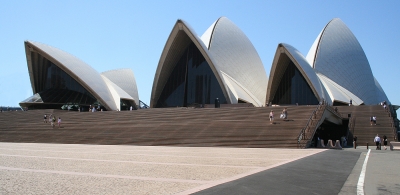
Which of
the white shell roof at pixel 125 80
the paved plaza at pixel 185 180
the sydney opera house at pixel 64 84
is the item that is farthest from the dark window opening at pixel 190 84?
the paved plaza at pixel 185 180

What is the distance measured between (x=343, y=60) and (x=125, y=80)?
83.6 feet

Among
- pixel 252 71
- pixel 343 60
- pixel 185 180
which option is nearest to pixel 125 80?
pixel 252 71

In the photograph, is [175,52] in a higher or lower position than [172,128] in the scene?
higher

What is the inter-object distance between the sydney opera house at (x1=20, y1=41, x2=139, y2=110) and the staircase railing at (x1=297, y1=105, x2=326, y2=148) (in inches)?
903

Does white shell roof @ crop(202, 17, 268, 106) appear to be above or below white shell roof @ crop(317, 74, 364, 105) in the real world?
above

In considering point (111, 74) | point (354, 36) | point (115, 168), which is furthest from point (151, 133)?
point (354, 36)

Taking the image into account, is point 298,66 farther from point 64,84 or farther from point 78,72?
point 64,84

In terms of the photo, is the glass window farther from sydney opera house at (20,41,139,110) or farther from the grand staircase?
the grand staircase

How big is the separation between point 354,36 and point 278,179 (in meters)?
41.4

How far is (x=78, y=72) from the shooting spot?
37375 mm

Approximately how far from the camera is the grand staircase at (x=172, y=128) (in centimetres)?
1709

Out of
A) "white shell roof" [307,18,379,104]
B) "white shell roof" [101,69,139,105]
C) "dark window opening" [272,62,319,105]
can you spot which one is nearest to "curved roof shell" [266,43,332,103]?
"dark window opening" [272,62,319,105]

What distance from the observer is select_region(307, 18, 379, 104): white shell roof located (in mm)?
38938

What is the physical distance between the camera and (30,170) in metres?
7.39
